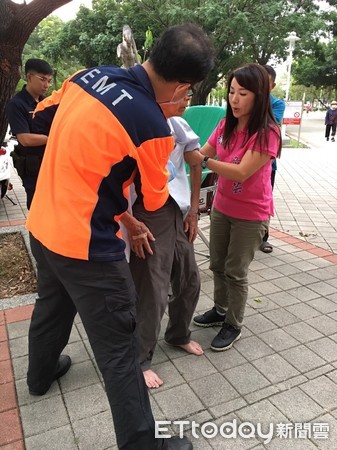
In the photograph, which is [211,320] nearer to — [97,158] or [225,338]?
[225,338]

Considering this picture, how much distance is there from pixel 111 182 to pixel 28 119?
7.19 feet

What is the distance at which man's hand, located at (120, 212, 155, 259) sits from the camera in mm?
1891

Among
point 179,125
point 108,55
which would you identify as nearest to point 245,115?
point 179,125

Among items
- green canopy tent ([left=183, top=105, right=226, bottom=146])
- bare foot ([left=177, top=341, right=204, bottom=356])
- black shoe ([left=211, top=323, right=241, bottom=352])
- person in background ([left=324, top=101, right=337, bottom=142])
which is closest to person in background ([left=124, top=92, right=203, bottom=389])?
bare foot ([left=177, top=341, right=204, bottom=356])

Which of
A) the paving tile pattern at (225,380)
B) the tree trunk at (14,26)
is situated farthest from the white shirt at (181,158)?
the tree trunk at (14,26)

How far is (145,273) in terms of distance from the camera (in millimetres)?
2062

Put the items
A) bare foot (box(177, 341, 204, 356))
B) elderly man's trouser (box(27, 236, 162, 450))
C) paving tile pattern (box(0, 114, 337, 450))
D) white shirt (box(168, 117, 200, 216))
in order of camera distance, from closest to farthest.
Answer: elderly man's trouser (box(27, 236, 162, 450))
paving tile pattern (box(0, 114, 337, 450))
white shirt (box(168, 117, 200, 216))
bare foot (box(177, 341, 204, 356))

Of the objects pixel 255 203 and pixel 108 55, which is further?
pixel 108 55

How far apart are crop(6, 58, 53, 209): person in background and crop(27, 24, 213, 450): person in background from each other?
1.72m

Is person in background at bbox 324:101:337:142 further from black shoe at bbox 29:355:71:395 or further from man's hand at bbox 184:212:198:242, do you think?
black shoe at bbox 29:355:71:395

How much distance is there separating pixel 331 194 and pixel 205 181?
459 centimetres

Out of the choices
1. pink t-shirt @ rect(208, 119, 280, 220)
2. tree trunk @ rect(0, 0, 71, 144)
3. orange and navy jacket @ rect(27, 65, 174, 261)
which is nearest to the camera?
orange and navy jacket @ rect(27, 65, 174, 261)

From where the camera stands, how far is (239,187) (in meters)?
2.36

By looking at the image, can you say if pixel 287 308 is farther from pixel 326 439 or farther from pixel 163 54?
pixel 163 54
